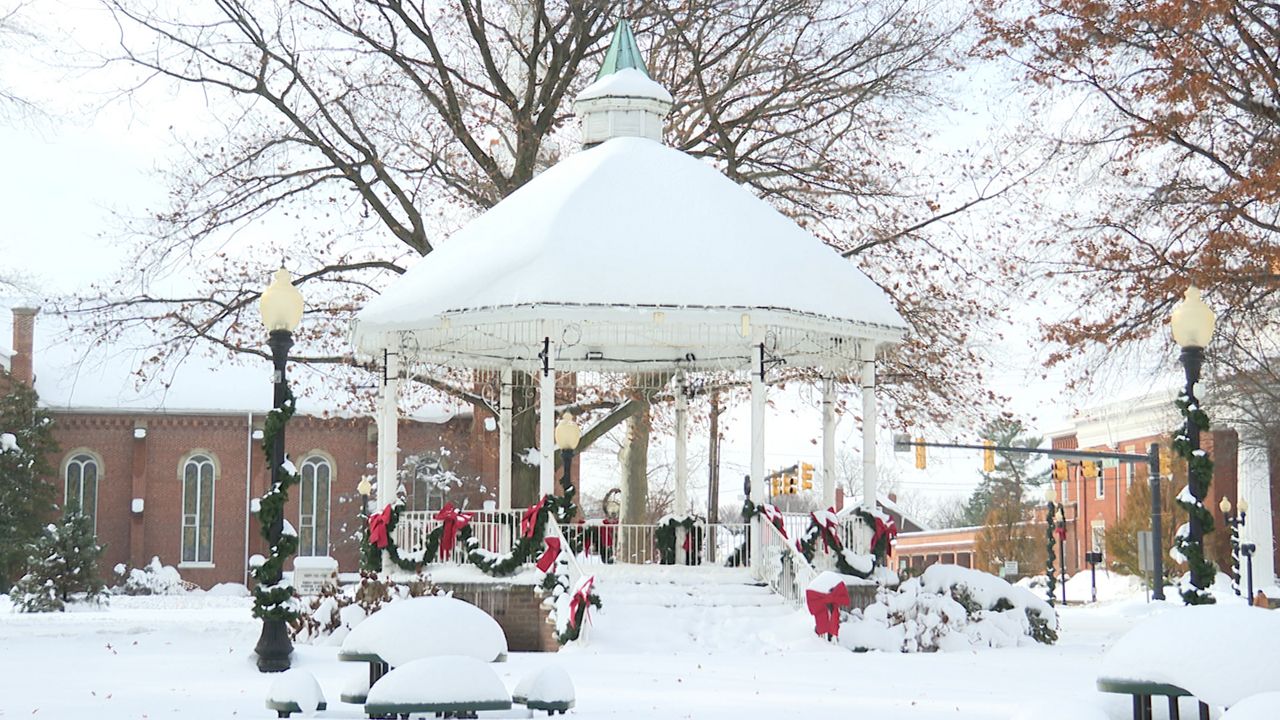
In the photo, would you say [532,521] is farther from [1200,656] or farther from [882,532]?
[1200,656]

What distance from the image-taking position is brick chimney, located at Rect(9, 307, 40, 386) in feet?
170

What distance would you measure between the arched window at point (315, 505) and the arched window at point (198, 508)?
9.52 feet

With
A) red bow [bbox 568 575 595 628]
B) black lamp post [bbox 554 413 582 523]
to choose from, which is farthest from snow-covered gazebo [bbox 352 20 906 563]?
black lamp post [bbox 554 413 582 523]

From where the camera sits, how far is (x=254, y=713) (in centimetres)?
1208

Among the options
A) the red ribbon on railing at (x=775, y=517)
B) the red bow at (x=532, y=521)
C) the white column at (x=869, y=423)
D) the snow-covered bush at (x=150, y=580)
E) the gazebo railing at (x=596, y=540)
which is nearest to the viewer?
the red bow at (x=532, y=521)

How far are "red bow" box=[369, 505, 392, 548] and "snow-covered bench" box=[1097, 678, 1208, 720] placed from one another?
13.5 m

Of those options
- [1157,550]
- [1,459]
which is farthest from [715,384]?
[1,459]

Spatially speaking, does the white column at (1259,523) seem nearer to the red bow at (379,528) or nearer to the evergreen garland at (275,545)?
the red bow at (379,528)

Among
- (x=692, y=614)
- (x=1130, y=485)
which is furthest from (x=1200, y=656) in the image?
(x=1130, y=485)

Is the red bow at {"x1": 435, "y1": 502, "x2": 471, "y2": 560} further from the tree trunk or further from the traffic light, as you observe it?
the traffic light

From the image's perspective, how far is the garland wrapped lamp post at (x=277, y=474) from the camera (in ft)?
54.3

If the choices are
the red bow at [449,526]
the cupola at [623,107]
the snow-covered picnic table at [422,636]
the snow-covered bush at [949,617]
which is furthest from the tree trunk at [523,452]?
the snow-covered picnic table at [422,636]

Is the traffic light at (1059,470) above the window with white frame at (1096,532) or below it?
above

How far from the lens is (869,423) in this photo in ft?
74.9
